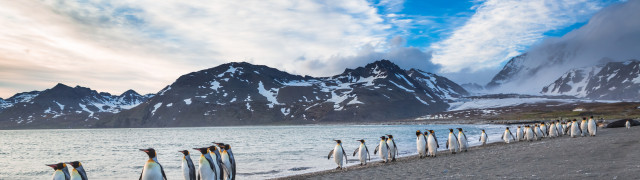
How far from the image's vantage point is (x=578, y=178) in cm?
902

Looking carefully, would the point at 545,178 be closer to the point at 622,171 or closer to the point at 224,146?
the point at 622,171

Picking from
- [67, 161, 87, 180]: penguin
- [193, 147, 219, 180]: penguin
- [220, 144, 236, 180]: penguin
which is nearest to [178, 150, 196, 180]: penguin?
[193, 147, 219, 180]: penguin

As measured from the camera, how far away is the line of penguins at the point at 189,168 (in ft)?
32.2

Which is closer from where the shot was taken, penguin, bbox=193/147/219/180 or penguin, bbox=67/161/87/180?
penguin, bbox=67/161/87/180

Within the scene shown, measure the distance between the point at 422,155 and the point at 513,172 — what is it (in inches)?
399

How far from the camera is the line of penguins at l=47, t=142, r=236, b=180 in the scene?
981cm

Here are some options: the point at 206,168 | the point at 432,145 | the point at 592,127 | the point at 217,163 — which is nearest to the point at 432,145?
the point at 432,145

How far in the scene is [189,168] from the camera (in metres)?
11.1

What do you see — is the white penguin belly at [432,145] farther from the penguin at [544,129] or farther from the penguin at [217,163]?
the penguin at [544,129]

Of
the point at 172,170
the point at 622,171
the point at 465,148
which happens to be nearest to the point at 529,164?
the point at 622,171

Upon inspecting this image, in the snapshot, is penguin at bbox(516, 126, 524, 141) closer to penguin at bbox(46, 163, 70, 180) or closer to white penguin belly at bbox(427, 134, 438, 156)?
white penguin belly at bbox(427, 134, 438, 156)

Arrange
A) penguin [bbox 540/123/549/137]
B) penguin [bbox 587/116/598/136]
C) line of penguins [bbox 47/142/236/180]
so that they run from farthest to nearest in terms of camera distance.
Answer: penguin [bbox 540/123/549/137]
penguin [bbox 587/116/598/136]
line of penguins [bbox 47/142/236/180]

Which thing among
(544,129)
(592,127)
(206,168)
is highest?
(592,127)

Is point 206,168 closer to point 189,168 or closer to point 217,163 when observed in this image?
point 189,168
